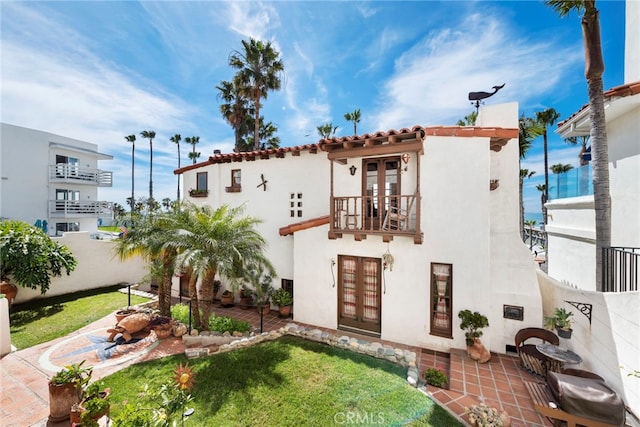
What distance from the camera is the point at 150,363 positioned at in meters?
7.19

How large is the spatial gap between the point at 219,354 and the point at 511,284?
976cm

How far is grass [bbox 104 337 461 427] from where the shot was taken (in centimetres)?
504

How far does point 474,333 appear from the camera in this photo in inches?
292

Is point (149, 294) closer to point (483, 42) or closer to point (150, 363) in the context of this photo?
point (150, 363)

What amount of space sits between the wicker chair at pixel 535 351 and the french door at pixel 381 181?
5505 millimetres

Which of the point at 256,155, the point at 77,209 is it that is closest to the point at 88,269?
the point at 256,155

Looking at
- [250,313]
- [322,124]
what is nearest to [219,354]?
[250,313]

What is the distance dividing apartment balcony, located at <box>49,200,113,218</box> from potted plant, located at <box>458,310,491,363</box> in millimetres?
34881

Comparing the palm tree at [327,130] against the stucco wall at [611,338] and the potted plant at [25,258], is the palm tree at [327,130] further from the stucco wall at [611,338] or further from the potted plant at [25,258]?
the stucco wall at [611,338]

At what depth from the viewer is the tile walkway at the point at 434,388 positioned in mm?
5324

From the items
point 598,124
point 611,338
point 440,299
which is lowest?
point 440,299

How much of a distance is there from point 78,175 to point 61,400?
99.9ft
